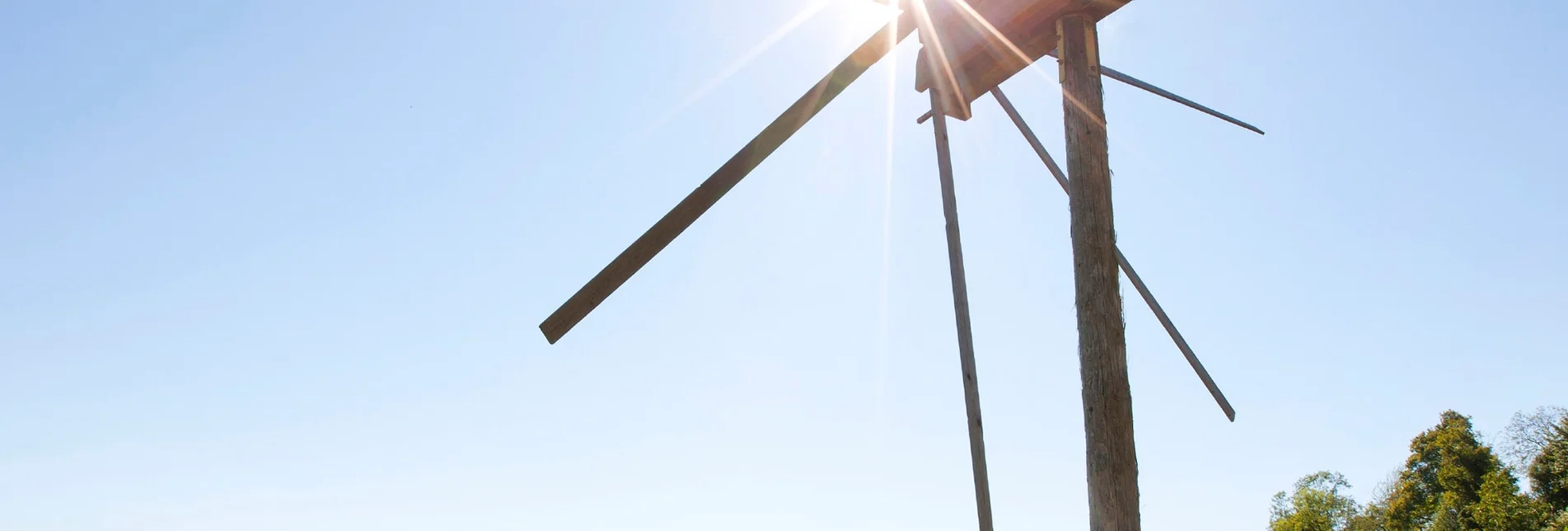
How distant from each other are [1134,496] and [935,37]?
2628 mm

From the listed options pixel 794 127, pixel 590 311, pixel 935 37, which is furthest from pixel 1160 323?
pixel 590 311

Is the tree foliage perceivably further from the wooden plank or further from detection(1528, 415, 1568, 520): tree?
the wooden plank

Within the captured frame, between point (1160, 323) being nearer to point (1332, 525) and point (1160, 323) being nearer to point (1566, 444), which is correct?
point (1566, 444)

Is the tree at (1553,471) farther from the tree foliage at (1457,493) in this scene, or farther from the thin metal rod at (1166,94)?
the thin metal rod at (1166,94)

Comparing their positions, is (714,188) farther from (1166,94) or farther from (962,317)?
(1166,94)

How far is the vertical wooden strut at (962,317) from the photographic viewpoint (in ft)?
12.8

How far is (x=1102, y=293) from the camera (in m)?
3.87

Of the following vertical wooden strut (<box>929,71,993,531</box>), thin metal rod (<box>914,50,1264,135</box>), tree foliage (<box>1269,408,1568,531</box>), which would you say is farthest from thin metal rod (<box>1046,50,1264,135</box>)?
tree foliage (<box>1269,408,1568,531</box>)

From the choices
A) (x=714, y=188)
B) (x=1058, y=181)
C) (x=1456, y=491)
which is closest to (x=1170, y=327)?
(x=1058, y=181)

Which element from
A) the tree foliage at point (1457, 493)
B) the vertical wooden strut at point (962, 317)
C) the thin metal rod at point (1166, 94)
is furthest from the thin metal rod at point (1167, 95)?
the tree foliage at point (1457, 493)

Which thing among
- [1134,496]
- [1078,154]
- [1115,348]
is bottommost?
[1134,496]

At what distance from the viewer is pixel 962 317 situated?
13.6 ft

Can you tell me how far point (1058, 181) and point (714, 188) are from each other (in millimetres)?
2095

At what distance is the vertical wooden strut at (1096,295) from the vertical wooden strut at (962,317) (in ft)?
1.53
